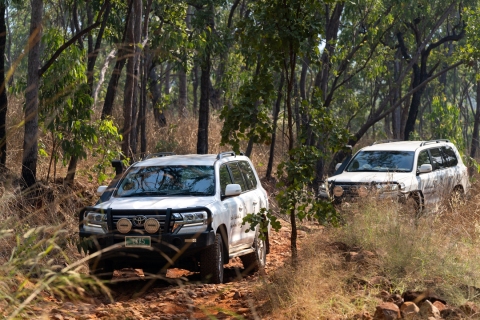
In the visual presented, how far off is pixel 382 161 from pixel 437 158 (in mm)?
1433

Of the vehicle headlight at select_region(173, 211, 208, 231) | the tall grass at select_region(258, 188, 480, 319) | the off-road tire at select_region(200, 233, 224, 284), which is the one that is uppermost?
the vehicle headlight at select_region(173, 211, 208, 231)

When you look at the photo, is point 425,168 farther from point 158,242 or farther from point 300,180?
point 158,242

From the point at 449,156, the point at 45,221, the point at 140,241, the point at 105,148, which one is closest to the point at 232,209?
the point at 140,241

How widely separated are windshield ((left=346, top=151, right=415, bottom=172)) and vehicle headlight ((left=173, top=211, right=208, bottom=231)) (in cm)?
676

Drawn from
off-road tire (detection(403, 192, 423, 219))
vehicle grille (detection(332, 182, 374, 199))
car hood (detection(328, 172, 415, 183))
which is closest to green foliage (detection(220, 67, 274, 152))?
off-road tire (detection(403, 192, 423, 219))

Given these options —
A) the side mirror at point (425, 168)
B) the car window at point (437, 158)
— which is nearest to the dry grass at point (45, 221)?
the side mirror at point (425, 168)

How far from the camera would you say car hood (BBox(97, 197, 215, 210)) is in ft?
31.4

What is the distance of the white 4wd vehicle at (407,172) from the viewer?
1459 centimetres

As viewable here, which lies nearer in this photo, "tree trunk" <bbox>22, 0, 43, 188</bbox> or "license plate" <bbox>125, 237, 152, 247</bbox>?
"license plate" <bbox>125, 237, 152, 247</bbox>

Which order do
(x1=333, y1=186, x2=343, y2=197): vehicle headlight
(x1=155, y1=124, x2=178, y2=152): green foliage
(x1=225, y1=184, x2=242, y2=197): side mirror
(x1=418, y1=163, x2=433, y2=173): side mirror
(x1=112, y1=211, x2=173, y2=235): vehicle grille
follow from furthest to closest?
(x1=155, y1=124, x2=178, y2=152): green foliage
(x1=418, y1=163, x2=433, y2=173): side mirror
(x1=333, y1=186, x2=343, y2=197): vehicle headlight
(x1=225, y1=184, x2=242, y2=197): side mirror
(x1=112, y1=211, x2=173, y2=235): vehicle grille

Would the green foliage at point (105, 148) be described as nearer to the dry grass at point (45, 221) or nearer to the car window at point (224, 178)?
the dry grass at point (45, 221)

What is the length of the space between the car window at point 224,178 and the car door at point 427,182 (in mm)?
5501

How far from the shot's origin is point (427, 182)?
1559 centimetres

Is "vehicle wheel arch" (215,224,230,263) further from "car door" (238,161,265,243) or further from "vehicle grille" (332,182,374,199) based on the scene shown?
"vehicle grille" (332,182,374,199)
